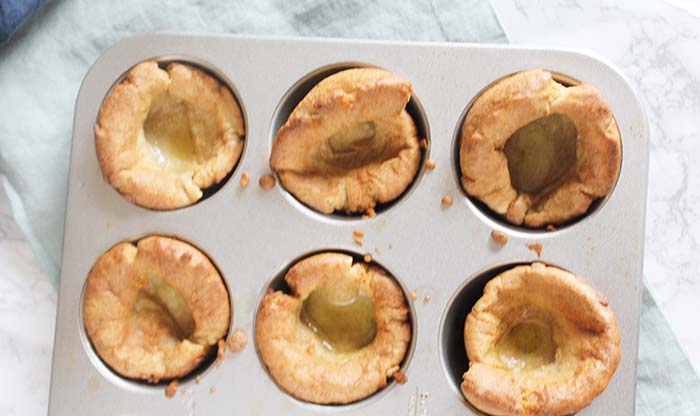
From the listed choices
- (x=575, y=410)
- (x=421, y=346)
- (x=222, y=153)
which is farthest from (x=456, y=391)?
(x=222, y=153)

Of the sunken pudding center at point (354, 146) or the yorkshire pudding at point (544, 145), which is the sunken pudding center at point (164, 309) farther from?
the yorkshire pudding at point (544, 145)

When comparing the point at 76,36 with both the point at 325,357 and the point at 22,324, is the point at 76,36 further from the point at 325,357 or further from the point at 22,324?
the point at 325,357

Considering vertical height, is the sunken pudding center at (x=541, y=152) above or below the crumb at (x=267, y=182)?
below

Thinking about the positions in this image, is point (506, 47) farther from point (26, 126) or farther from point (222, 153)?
point (26, 126)

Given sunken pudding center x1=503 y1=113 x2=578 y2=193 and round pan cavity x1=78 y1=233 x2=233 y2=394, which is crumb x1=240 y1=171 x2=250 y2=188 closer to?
round pan cavity x1=78 y1=233 x2=233 y2=394

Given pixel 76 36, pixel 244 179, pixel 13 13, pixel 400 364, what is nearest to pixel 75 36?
pixel 76 36

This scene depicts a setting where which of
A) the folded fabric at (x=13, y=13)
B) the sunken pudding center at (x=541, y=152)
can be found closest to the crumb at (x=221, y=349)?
the sunken pudding center at (x=541, y=152)

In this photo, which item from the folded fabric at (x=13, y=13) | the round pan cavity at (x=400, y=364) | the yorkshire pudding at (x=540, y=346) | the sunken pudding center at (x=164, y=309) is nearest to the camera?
the yorkshire pudding at (x=540, y=346)
